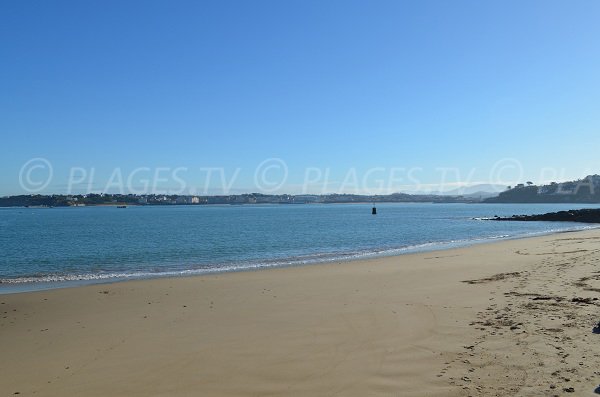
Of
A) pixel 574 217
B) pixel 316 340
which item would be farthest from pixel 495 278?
pixel 574 217

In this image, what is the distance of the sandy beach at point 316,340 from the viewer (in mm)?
5969

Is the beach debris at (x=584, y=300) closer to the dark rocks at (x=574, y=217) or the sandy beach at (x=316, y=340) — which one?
the sandy beach at (x=316, y=340)

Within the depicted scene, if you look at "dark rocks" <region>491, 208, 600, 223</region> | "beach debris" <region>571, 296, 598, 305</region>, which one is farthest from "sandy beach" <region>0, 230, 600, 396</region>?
"dark rocks" <region>491, 208, 600, 223</region>

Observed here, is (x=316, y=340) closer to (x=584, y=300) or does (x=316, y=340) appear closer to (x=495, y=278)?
(x=584, y=300)

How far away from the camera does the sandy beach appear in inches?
235

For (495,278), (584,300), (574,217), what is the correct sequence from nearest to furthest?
1. (584,300)
2. (495,278)
3. (574,217)

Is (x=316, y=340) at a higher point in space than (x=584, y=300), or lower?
lower

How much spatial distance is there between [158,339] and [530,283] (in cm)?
1001

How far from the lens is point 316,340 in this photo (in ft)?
26.4

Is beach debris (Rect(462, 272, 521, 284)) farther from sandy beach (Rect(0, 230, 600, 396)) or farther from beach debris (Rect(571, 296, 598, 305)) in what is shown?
beach debris (Rect(571, 296, 598, 305))

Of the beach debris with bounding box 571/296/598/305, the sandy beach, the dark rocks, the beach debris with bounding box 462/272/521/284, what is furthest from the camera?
the dark rocks

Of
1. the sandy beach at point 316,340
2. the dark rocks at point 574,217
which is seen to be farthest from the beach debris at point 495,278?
the dark rocks at point 574,217

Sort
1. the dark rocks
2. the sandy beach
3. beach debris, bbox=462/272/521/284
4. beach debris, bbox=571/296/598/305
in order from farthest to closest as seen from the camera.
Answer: the dark rocks → beach debris, bbox=462/272/521/284 → beach debris, bbox=571/296/598/305 → the sandy beach

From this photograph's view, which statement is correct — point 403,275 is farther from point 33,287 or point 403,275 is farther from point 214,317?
point 33,287
